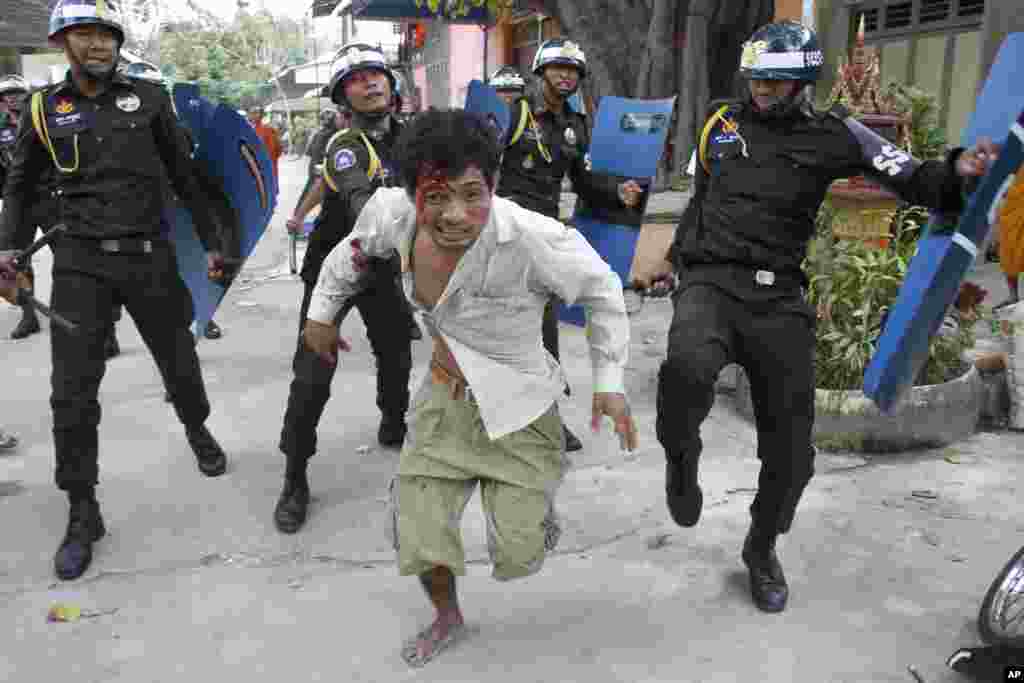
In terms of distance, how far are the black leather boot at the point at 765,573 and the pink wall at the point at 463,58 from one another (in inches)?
816

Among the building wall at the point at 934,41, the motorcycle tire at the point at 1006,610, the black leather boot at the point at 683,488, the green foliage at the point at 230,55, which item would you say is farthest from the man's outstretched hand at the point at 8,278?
the green foliage at the point at 230,55

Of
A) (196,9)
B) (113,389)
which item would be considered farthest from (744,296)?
(196,9)

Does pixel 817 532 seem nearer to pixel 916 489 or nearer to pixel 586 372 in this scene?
pixel 916 489

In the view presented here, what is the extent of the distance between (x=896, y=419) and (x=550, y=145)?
1.94 meters

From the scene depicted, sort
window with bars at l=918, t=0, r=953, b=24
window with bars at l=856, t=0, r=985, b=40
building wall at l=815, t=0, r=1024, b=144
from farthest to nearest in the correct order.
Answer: window with bars at l=918, t=0, r=953, b=24, window with bars at l=856, t=0, r=985, b=40, building wall at l=815, t=0, r=1024, b=144

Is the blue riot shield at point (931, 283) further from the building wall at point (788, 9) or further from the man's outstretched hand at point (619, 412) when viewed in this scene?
the building wall at point (788, 9)

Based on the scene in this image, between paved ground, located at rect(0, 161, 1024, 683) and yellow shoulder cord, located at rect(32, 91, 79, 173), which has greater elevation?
yellow shoulder cord, located at rect(32, 91, 79, 173)

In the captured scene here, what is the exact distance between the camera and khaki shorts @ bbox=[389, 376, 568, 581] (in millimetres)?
2521

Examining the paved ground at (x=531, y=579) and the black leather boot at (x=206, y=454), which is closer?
the paved ground at (x=531, y=579)

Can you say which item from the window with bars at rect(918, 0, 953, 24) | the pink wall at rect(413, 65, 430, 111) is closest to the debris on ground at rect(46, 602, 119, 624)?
the window with bars at rect(918, 0, 953, 24)

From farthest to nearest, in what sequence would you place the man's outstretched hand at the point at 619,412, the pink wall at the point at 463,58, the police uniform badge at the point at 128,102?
the pink wall at the point at 463,58
the police uniform badge at the point at 128,102
the man's outstretched hand at the point at 619,412

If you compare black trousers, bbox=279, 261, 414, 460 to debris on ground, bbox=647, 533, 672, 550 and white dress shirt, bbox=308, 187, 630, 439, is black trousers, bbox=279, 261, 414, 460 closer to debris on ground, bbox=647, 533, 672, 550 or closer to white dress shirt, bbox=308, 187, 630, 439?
white dress shirt, bbox=308, 187, 630, 439

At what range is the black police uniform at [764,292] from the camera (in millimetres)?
2783

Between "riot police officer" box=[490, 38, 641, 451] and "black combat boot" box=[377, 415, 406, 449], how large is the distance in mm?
745
